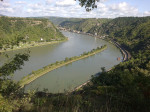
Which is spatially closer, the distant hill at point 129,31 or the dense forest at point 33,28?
the distant hill at point 129,31

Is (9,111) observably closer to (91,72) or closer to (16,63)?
(16,63)

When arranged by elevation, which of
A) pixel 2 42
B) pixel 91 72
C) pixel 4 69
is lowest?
pixel 91 72

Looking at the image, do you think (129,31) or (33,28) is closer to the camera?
(129,31)

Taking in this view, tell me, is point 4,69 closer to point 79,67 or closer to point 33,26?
point 79,67

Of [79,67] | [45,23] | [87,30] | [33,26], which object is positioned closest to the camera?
[79,67]

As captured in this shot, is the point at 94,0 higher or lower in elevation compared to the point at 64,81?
higher

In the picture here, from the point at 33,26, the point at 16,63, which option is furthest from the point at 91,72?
the point at 33,26

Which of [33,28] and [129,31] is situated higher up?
[33,28]

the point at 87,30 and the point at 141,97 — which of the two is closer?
the point at 141,97

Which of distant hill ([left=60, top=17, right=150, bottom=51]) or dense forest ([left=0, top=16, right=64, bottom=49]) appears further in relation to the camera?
dense forest ([left=0, top=16, right=64, bottom=49])

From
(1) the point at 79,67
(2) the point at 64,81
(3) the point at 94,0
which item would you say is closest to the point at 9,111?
(3) the point at 94,0

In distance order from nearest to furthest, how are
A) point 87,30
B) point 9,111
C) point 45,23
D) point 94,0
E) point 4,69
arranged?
point 9,111 → point 94,0 → point 4,69 → point 45,23 → point 87,30
